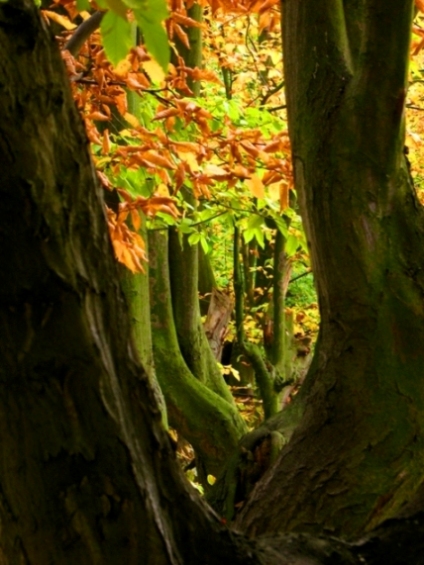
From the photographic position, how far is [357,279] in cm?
256

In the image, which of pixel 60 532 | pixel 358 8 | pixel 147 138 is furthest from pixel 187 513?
pixel 147 138

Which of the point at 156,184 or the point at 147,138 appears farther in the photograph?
the point at 156,184

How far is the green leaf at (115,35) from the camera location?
5.05 ft

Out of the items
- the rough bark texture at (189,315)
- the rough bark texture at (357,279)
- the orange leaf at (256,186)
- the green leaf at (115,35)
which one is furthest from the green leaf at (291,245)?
the green leaf at (115,35)

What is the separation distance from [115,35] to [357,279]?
4.33ft

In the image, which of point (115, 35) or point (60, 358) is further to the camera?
point (115, 35)

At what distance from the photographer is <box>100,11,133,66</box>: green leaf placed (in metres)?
1.54

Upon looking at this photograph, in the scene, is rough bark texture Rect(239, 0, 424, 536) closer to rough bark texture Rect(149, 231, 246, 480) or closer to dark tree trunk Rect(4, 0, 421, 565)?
dark tree trunk Rect(4, 0, 421, 565)

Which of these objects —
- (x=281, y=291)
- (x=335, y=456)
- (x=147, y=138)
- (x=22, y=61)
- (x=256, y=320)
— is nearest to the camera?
(x=22, y=61)

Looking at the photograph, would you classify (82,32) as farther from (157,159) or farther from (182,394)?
(182,394)

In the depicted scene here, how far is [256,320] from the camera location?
475 inches

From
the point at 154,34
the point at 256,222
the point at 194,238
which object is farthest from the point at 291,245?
the point at 154,34

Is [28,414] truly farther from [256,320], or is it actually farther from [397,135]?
[256,320]

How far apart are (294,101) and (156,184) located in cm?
191
